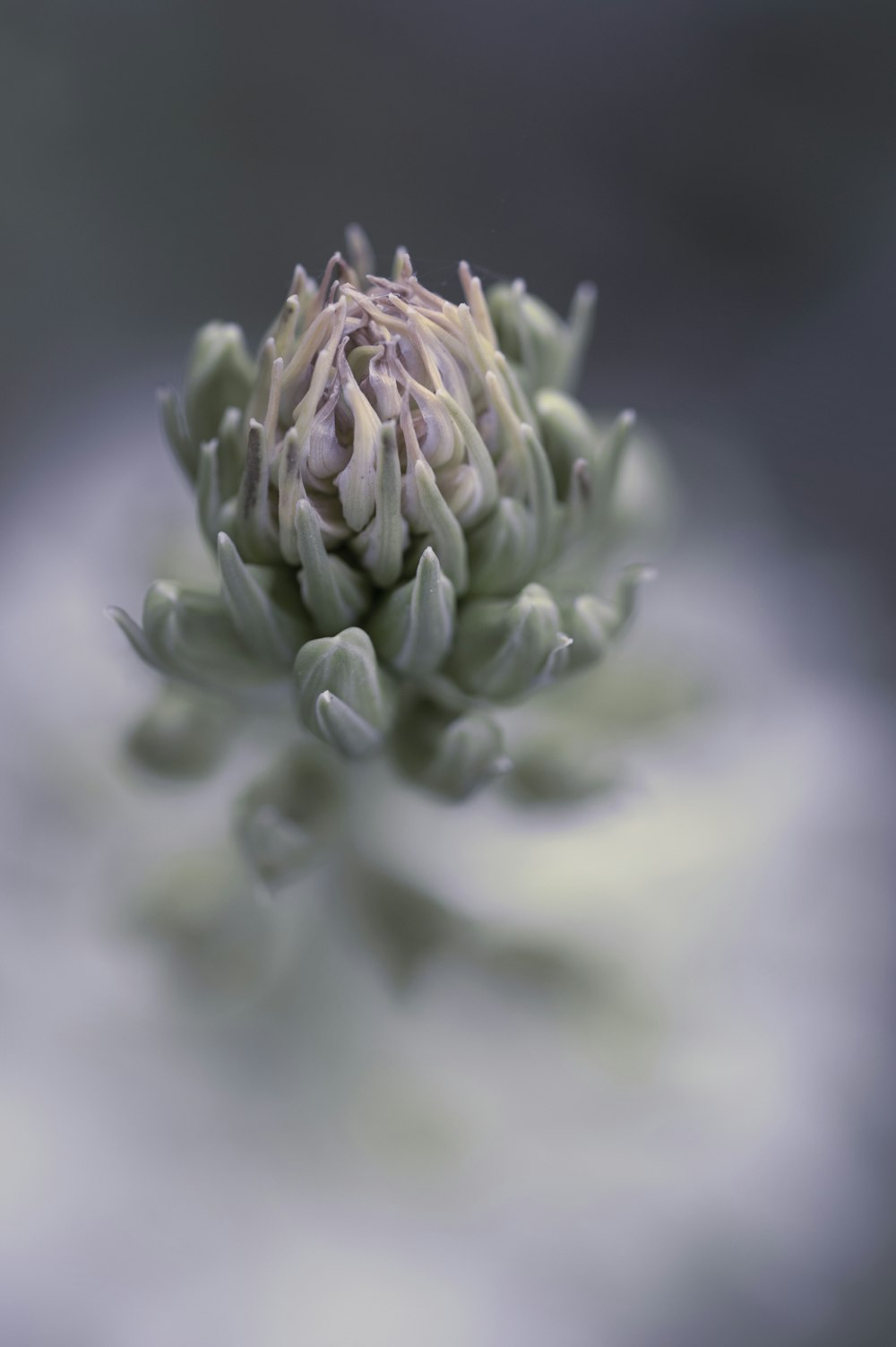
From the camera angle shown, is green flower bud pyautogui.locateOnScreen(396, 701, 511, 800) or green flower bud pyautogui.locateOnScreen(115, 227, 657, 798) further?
green flower bud pyautogui.locateOnScreen(396, 701, 511, 800)

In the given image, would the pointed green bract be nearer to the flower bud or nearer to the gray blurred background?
the flower bud

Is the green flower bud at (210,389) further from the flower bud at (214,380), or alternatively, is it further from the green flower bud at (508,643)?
the green flower bud at (508,643)

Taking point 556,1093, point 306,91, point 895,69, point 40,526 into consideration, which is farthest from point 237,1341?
point 895,69

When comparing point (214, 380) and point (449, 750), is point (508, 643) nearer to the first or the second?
point (449, 750)

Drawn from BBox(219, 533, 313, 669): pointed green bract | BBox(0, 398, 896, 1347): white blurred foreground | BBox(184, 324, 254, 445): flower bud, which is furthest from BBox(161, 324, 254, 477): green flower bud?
BBox(0, 398, 896, 1347): white blurred foreground

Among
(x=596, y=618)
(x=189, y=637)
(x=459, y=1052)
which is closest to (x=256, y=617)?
(x=189, y=637)

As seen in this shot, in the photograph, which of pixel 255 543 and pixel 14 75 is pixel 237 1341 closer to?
pixel 255 543

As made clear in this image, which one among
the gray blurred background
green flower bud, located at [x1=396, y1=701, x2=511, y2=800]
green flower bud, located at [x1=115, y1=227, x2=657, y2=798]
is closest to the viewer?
green flower bud, located at [x1=115, y1=227, x2=657, y2=798]

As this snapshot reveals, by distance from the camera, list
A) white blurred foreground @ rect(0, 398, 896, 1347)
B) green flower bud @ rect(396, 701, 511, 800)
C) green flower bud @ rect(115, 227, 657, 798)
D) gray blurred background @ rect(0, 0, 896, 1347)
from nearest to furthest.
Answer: green flower bud @ rect(115, 227, 657, 798)
green flower bud @ rect(396, 701, 511, 800)
white blurred foreground @ rect(0, 398, 896, 1347)
gray blurred background @ rect(0, 0, 896, 1347)
